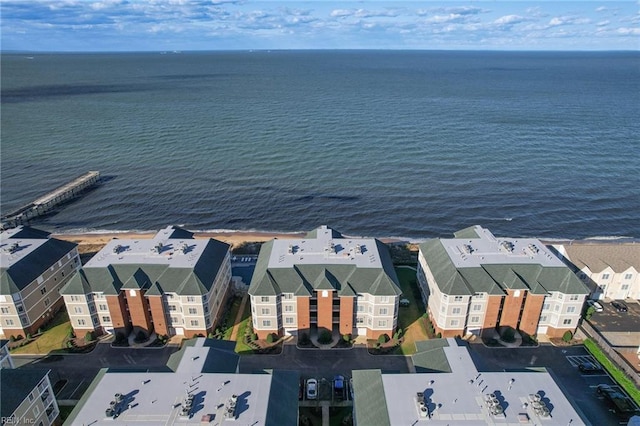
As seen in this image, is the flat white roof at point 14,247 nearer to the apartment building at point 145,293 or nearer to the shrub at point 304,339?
the apartment building at point 145,293

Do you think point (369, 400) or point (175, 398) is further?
point (369, 400)

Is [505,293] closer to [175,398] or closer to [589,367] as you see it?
[589,367]

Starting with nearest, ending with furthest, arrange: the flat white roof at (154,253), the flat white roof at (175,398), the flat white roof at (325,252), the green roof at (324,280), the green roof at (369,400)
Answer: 1. the flat white roof at (175,398)
2. the green roof at (369,400)
3. the green roof at (324,280)
4. the flat white roof at (325,252)
5. the flat white roof at (154,253)

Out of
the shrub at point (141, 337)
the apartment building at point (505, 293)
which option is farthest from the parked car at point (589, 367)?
the shrub at point (141, 337)

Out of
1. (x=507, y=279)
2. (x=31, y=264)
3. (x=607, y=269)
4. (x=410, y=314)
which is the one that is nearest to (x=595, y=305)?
(x=607, y=269)

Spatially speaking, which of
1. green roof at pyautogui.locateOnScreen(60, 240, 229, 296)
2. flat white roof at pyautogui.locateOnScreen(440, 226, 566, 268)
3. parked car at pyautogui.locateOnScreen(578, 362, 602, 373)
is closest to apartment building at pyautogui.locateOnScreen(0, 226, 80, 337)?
green roof at pyautogui.locateOnScreen(60, 240, 229, 296)

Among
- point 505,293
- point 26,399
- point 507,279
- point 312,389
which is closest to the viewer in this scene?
point 26,399
